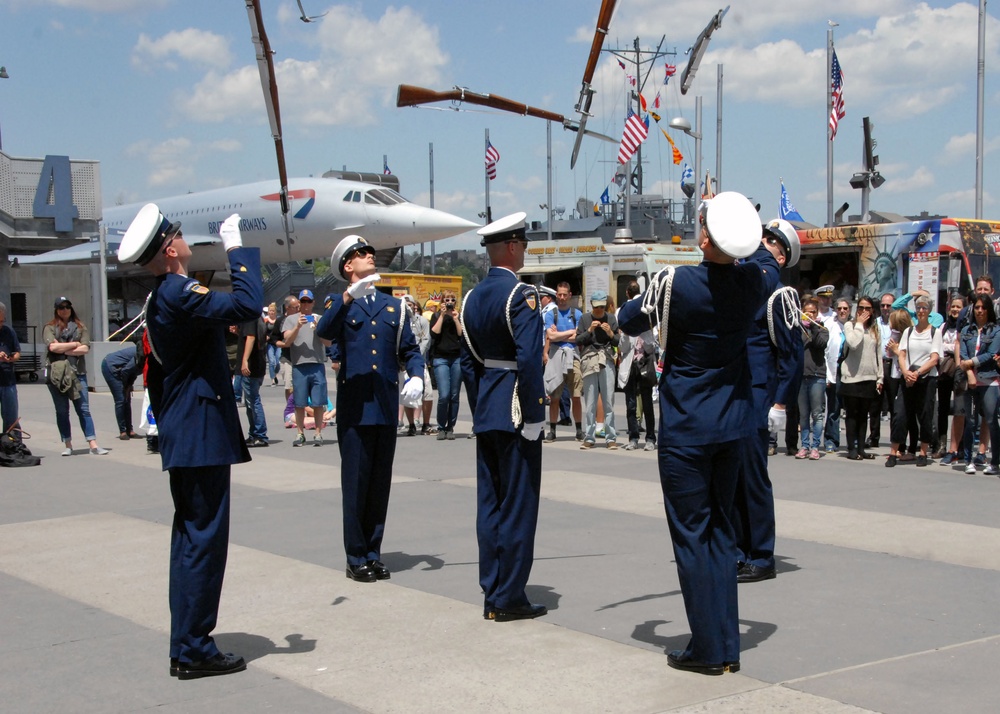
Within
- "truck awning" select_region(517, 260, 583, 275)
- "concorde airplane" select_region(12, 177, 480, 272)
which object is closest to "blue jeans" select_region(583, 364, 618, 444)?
"truck awning" select_region(517, 260, 583, 275)

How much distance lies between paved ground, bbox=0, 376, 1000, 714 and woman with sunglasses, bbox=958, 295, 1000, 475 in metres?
1.17

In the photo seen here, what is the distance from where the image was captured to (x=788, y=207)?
83.0 ft

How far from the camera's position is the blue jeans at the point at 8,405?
1194cm

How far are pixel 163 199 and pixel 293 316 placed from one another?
24.0 m

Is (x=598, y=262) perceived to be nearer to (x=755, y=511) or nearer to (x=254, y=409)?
(x=254, y=409)

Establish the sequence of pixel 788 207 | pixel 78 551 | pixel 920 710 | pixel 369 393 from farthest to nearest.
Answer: pixel 788 207, pixel 78 551, pixel 369 393, pixel 920 710

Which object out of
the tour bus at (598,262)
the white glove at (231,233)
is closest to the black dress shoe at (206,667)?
the white glove at (231,233)

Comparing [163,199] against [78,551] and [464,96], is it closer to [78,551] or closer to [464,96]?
[464,96]

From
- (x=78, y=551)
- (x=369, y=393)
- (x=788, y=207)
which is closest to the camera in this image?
(x=369, y=393)

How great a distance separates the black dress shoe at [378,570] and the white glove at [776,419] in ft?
8.09

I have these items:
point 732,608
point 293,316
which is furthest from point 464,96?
point 732,608

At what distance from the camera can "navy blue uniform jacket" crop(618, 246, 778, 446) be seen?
187 inches

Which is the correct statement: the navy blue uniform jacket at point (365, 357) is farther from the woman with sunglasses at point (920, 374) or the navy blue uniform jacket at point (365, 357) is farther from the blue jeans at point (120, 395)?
the blue jeans at point (120, 395)

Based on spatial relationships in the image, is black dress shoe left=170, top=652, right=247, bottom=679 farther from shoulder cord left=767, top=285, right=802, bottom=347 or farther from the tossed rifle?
the tossed rifle
